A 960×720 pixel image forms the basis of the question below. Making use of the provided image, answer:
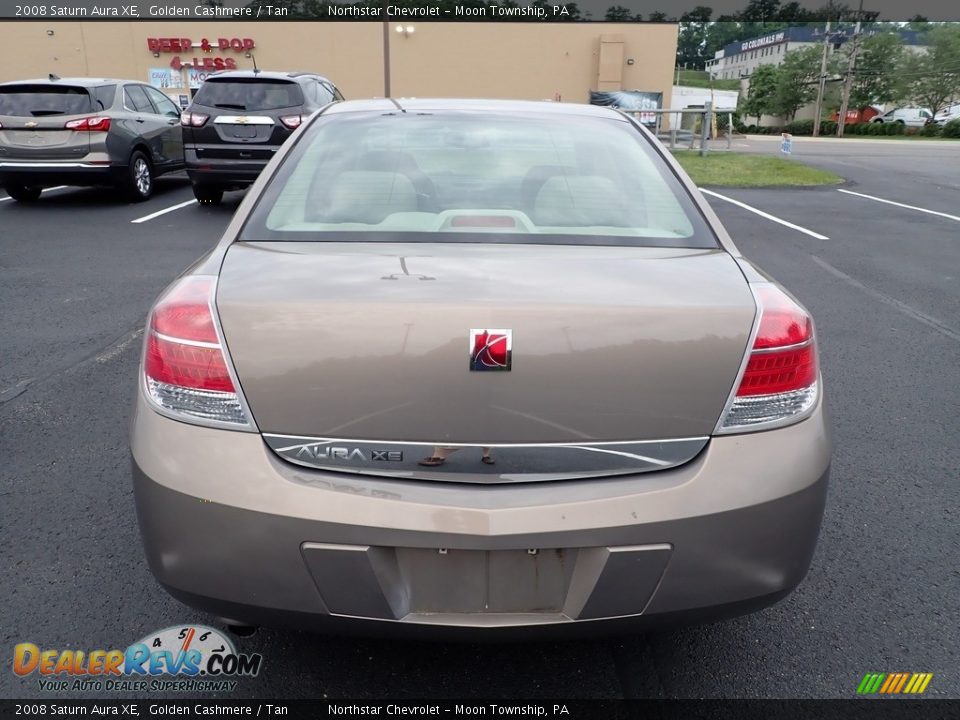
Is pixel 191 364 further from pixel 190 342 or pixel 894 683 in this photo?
pixel 894 683

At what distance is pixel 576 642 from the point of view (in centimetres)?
223

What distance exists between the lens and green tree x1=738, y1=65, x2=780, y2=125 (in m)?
74.4

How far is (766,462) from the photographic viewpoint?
1.70m

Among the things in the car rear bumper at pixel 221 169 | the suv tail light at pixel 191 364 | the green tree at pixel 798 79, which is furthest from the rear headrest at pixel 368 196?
the green tree at pixel 798 79

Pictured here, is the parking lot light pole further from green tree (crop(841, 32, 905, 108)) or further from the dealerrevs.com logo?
green tree (crop(841, 32, 905, 108))

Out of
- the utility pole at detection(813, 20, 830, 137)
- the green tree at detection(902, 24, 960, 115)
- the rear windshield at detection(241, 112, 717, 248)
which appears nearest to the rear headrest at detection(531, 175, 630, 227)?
the rear windshield at detection(241, 112, 717, 248)

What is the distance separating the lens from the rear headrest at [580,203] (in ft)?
7.41

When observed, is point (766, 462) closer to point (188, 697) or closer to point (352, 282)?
point (352, 282)

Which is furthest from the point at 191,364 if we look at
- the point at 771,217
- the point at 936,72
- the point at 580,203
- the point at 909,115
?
the point at 909,115

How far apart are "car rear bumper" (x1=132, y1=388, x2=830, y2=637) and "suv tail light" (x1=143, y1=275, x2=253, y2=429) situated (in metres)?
0.05

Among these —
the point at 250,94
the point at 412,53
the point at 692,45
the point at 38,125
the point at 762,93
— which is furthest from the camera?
the point at 692,45

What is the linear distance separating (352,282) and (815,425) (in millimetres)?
→ 1159

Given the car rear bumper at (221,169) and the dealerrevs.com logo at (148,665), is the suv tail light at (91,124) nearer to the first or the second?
the car rear bumper at (221,169)

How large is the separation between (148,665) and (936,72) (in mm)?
84302
